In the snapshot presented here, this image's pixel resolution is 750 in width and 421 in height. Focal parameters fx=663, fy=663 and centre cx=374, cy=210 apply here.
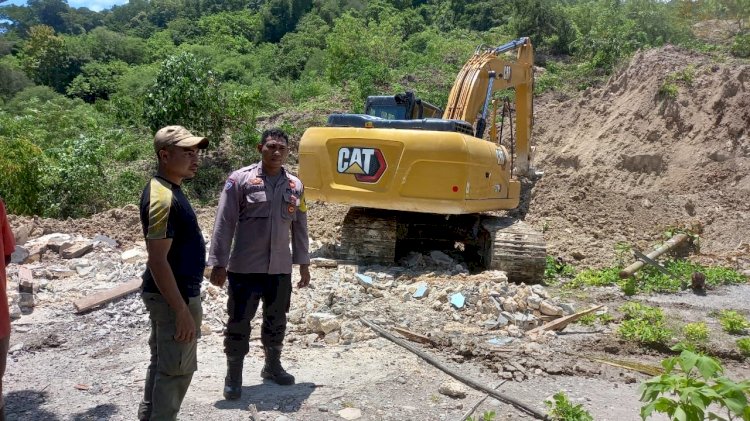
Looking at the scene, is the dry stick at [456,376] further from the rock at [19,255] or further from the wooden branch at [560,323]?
the rock at [19,255]

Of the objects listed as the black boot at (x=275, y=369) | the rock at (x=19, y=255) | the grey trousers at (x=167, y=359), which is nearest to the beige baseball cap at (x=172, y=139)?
the grey trousers at (x=167, y=359)

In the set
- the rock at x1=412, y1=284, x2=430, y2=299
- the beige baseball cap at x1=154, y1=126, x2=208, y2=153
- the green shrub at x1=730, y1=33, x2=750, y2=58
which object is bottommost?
the rock at x1=412, y1=284, x2=430, y2=299

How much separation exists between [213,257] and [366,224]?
402 cm

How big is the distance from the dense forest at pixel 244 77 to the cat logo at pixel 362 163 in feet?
19.6

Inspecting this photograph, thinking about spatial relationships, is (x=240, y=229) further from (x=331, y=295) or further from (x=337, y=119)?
(x=337, y=119)

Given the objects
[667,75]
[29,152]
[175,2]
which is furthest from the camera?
[175,2]

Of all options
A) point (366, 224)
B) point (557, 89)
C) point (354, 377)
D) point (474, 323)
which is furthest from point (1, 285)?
point (557, 89)

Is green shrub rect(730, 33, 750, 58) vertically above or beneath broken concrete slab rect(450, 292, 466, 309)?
above

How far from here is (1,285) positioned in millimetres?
2943

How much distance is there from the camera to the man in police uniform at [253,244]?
3924 mm

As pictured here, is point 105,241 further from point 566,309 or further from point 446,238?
point 566,309

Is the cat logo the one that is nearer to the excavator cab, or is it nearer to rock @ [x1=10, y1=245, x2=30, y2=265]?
the excavator cab

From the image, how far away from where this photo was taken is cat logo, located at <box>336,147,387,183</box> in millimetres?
7215

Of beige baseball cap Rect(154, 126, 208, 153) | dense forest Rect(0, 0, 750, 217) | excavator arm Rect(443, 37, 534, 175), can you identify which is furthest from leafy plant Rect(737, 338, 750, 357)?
dense forest Rect(0, 0, 750, 217)
